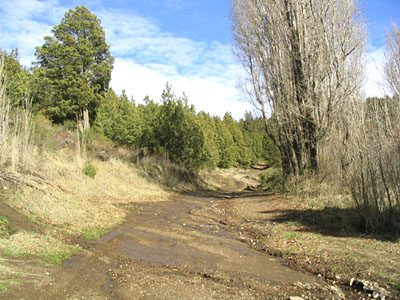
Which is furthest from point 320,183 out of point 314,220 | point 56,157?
point 56,157

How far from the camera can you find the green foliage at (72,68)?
25.2 metres

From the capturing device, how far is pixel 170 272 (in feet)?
17.9

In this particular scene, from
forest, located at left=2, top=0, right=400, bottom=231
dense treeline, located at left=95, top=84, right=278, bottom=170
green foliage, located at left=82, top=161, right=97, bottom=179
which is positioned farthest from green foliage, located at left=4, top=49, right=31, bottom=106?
dense treeline, located at left=95, top=84, right=278, bottom=170

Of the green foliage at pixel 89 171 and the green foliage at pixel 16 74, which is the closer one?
the green foliage at pixel 89 171

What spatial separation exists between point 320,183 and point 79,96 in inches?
817

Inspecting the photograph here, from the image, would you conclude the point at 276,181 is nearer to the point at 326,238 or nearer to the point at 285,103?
the point at 285,103

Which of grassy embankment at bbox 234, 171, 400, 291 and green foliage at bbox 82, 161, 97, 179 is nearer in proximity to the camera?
grassy embankment at bbox 234, 171, 400, 291

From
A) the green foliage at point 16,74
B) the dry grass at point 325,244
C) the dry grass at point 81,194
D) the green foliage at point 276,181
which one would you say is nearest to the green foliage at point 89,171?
the dry grass at point 81,194

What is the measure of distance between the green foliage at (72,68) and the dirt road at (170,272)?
781 inches

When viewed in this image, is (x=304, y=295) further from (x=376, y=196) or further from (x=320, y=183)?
(x=320, y=183)

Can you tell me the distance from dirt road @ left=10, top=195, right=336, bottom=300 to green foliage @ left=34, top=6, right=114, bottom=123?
19.8 meters

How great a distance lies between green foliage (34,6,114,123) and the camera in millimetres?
25188

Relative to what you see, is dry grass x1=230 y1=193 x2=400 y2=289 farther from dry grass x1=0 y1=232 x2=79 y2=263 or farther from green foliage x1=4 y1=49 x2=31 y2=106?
green foliage x1=4 y1=49 x2=31 y2=106

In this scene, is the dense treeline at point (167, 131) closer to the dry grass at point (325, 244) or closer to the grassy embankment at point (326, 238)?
the grassy embankment at point (326, 238)
